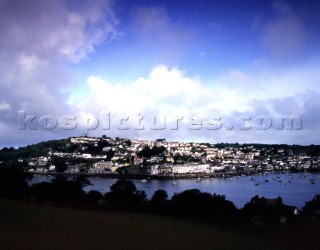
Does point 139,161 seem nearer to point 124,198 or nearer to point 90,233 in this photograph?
point 124,198

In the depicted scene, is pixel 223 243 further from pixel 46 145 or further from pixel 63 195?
pixel 46 145

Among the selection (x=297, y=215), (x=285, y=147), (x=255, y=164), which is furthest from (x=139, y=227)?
(x=285, y=147)

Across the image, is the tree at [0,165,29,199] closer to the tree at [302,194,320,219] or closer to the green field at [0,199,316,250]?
the green field at [0,199,316,250]

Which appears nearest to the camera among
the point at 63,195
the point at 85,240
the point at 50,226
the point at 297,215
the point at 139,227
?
the point at 85,240

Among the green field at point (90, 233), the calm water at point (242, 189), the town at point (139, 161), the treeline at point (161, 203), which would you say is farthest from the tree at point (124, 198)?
the town at point (139, 161)

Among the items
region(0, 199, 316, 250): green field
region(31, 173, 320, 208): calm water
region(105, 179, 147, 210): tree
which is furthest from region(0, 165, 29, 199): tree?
region(31, 173, 320, 208): calm water

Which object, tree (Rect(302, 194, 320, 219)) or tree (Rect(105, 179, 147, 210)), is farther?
tree (Rect(302, 194, 320, 219))

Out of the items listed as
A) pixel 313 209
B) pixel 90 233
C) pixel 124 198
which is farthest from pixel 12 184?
pixel 313 209
